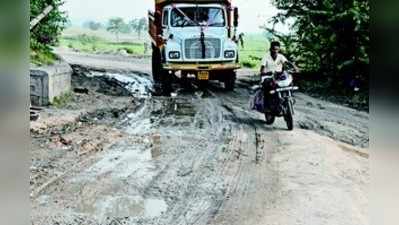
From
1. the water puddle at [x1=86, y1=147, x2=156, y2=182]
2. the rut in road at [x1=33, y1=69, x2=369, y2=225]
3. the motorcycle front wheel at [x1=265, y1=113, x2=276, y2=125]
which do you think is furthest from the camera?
the motorcycle front wheel at [x1=265, y1=113, x2=276, y2=125]

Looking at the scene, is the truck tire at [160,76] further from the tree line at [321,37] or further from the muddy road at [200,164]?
the tree line at [321,37]

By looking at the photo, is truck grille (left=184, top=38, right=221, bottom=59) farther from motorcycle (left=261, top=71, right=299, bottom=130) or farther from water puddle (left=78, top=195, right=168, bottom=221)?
water puddle (left=78, top=195, right=168, bottom=221)

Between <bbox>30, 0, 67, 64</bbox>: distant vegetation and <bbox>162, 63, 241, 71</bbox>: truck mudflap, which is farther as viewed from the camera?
<bbox>162, 63, 241, 71</bbox>: truck mudflap

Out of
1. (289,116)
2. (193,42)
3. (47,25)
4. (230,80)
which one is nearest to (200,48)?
(193,42)

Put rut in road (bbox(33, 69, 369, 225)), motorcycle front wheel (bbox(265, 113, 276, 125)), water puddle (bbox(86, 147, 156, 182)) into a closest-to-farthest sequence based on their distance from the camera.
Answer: rut in road (bbox(33, 69, 369, 225)) < water puddle (bbox(86, 147, 156, 182)) < motorcycle front wheel (bbox(265, 113, 276, 125))

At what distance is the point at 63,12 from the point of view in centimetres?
218

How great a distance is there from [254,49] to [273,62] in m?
0.08

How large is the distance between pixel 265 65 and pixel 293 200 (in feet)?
1.57

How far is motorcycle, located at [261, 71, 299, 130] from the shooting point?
2197mm

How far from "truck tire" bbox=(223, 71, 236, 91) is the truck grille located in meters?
0.08

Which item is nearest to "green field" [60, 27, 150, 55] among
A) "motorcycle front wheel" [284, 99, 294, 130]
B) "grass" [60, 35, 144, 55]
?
"grass" [60, 35, 144, 55]

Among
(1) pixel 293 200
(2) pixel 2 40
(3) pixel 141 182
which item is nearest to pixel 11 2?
(2) pixel 2 40

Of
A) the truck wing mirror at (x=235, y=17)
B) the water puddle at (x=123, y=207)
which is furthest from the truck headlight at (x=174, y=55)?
the water puddle at (x=123, y=207)

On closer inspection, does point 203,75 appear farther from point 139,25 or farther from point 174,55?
point 139,25
